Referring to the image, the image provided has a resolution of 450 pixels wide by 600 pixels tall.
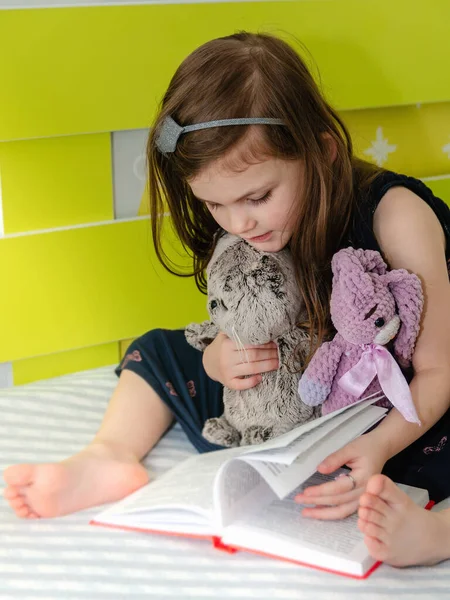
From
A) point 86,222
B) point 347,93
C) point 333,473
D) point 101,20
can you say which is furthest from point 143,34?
point 333,473

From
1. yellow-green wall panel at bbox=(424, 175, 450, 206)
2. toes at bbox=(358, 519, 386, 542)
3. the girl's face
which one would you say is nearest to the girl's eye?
the girl's face

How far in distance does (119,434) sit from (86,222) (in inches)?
17.3

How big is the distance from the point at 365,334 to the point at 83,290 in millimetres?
633

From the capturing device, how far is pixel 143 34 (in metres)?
1.50

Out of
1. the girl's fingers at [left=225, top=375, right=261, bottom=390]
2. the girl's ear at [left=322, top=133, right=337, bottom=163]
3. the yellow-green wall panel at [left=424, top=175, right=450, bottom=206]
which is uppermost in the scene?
the girl's ear at [left=322, top=133, right=337, bottom=163]

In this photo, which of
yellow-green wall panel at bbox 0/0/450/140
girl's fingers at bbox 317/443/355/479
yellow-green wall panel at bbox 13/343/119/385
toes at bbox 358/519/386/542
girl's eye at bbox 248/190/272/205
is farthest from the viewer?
yellow-green wall panel at bbox 13/343/119/385

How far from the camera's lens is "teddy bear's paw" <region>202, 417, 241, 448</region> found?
1.25m

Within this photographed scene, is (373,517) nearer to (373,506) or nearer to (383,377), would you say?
(373,506)

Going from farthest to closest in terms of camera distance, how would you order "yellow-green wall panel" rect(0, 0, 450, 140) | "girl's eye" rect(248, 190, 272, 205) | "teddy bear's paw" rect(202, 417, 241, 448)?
1. "yellow-green wall panel" rect(0, 0, 450, 140)
2. "teddy bear's paw" rect(202, 417, 241, 448)
3. "girl's eye" rect(248, 190, 272, 205)

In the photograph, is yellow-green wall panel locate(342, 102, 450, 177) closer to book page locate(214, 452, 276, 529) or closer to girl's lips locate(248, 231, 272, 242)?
girl's lips locate(248, 231, 272, 242)

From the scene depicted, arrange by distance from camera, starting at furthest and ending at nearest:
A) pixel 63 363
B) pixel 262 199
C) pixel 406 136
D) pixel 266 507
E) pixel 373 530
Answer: pixel 406 136, pixel 63 363, pixel 262 199, pixel 266 507, pixel 373 530

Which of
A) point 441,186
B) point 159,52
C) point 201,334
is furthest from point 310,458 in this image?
point 441,186

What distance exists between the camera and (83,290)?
1575 millimetres

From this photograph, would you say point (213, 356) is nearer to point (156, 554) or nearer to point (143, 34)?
point (156, 554)
